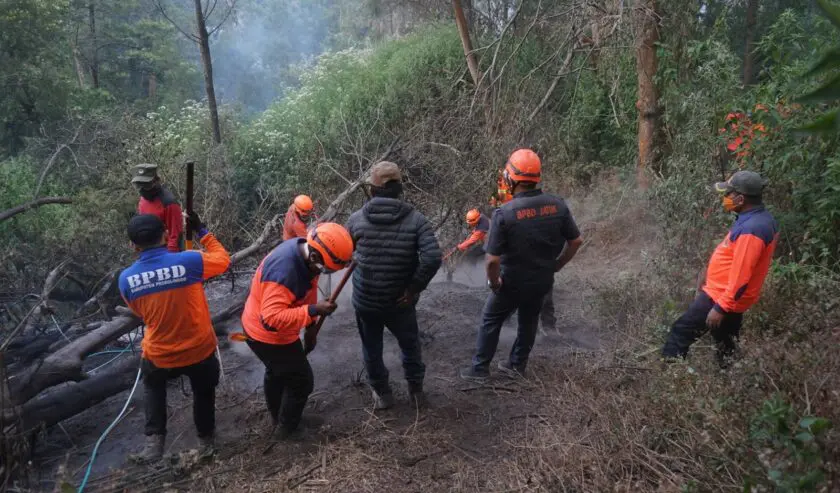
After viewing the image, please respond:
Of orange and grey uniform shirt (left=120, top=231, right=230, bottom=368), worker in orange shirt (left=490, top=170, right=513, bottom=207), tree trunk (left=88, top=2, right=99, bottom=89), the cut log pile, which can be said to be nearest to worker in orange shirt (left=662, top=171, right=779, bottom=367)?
worker in orange shirt (left=490, top=170, right=513, bottom=207)

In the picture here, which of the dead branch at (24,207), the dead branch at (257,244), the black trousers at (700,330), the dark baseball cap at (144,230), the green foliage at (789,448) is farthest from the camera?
the dead branch at (257,244)

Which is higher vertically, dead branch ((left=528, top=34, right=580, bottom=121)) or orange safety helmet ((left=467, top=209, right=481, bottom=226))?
dead branch ((left=528, top=34, right=580, bottom=121))

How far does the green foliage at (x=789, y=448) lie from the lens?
186 centimetres

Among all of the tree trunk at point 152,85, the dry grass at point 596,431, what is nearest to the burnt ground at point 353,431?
the dry grass at point 596,431

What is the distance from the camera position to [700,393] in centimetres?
289

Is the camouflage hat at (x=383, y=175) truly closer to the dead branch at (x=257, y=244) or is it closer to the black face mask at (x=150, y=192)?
the black face mask at (x=150, y=192)

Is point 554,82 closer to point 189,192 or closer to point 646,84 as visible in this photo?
point 646,84

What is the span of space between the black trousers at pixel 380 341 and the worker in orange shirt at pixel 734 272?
1.87 meters

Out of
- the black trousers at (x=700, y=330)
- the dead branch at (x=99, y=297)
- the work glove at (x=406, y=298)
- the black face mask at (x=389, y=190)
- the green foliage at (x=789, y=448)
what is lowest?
the dead branch at (x=99, y=297)

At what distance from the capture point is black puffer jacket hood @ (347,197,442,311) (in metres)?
3.94

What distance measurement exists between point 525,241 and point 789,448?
2383 millimetres

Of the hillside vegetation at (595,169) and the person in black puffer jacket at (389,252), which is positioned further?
the person in black puffer jacket at (389,252)

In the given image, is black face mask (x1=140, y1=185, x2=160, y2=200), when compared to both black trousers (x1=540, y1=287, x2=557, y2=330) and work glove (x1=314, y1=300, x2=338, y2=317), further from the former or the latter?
black trousers (x1=540, y1=287, x2=557, y2=330)

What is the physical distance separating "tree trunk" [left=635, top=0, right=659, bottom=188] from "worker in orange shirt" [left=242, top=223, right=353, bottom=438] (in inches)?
257
